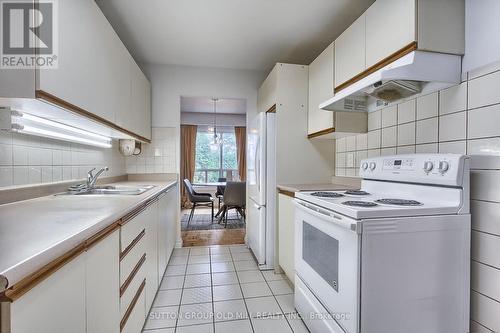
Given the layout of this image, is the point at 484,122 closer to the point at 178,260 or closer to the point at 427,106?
the point at 427,106

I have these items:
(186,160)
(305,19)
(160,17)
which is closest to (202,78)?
(160,17)

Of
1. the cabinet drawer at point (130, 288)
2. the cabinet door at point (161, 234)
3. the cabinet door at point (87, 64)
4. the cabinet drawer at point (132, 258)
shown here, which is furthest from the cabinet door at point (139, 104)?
the cabinet drawer at point (130, 288)

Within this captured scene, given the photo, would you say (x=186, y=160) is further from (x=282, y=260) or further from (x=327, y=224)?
(x=327, y=224)

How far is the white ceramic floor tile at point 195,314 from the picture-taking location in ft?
5.23

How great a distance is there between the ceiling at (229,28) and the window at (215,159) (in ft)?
11.6

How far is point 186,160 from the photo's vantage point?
244 inches

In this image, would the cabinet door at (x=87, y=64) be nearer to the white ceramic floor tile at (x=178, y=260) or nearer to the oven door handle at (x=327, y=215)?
the oven door handle at (x=327, y=215)

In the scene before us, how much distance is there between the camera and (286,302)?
182 cm

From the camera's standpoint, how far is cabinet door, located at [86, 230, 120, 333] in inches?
32.0

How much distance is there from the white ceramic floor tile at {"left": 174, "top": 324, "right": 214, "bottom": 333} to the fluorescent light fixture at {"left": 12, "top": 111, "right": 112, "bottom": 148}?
4.79 feet

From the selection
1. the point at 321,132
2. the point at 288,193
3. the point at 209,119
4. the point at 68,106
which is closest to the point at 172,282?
the point at 288,193

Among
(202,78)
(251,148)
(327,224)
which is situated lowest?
(327,224)

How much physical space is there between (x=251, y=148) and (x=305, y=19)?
1.41m

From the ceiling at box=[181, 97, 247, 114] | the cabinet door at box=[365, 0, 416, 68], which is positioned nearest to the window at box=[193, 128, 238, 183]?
the ceiling at box=[181, 97, 247, 114]
